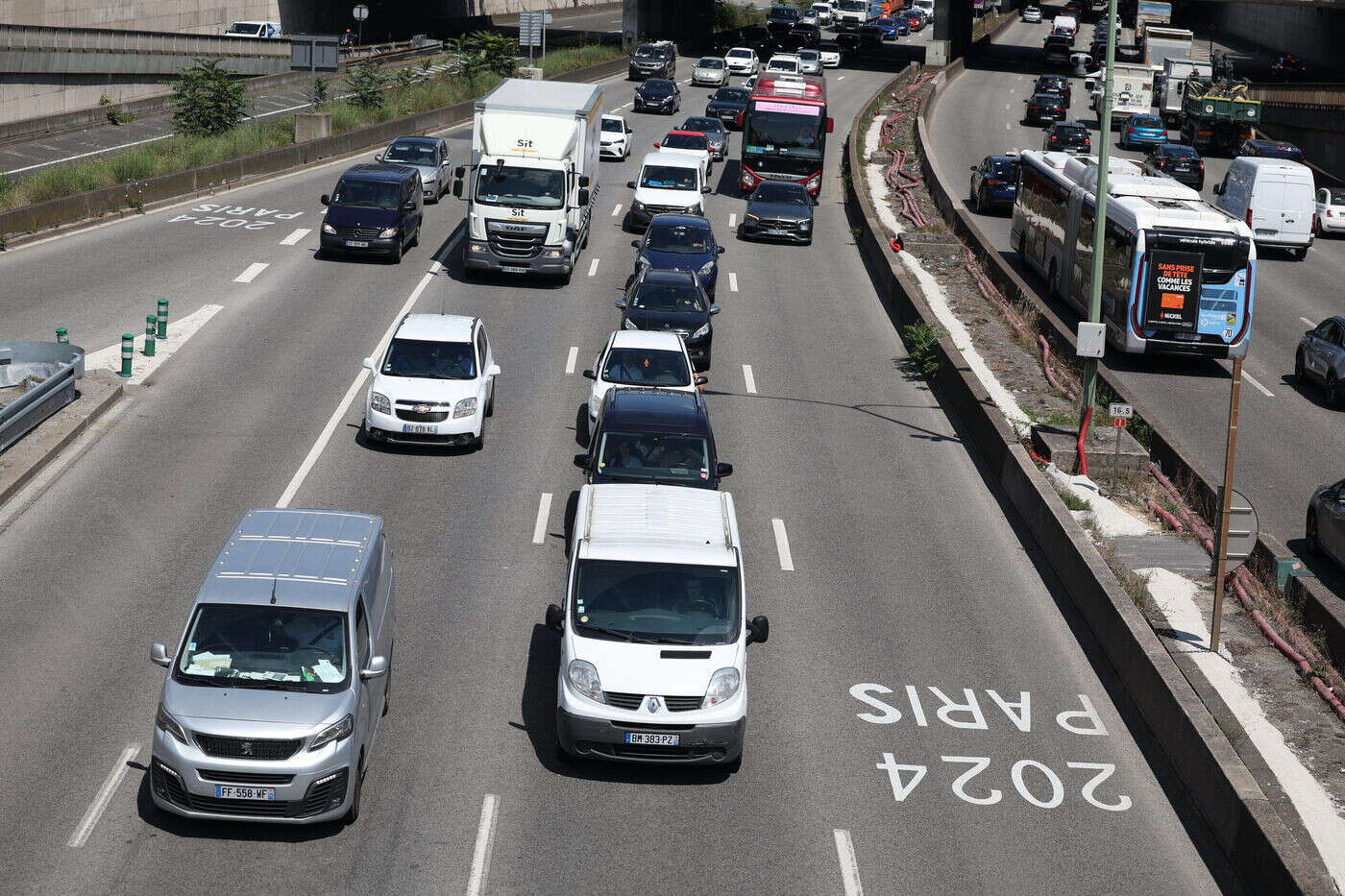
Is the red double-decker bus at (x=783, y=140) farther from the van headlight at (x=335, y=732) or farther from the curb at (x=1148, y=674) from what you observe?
the van headlight at (x=335, y=732)

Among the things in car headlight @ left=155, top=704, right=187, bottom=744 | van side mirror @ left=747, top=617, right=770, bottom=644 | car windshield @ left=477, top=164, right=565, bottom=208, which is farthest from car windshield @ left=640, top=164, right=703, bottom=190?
car headlight @ left=155, top=704, right=187, bottom=744

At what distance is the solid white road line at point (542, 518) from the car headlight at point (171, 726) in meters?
7.32

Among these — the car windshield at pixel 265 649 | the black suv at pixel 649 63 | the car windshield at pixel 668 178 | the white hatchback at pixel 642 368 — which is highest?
the black suv at pixel 649 63

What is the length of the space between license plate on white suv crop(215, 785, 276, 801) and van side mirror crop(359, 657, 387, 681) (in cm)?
123

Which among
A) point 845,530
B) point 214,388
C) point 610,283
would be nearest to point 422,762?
point 845,530

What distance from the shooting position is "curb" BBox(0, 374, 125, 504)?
1909 centimetres

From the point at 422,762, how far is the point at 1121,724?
22.8ft

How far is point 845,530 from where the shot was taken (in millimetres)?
19422

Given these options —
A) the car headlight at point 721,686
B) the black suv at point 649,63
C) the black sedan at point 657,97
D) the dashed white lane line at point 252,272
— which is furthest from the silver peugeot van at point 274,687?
the black suv at point 649,63

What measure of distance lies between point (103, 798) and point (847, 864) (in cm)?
604

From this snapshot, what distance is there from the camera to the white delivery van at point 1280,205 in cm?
4091

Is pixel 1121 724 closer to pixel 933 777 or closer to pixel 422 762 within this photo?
pixel 933 777

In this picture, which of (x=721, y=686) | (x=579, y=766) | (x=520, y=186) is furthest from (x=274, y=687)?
(x=520, y=186)

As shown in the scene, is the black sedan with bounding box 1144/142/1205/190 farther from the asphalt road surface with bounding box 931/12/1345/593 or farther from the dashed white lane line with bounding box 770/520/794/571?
the dashed white lane line with bounding box 770/520/794/571
